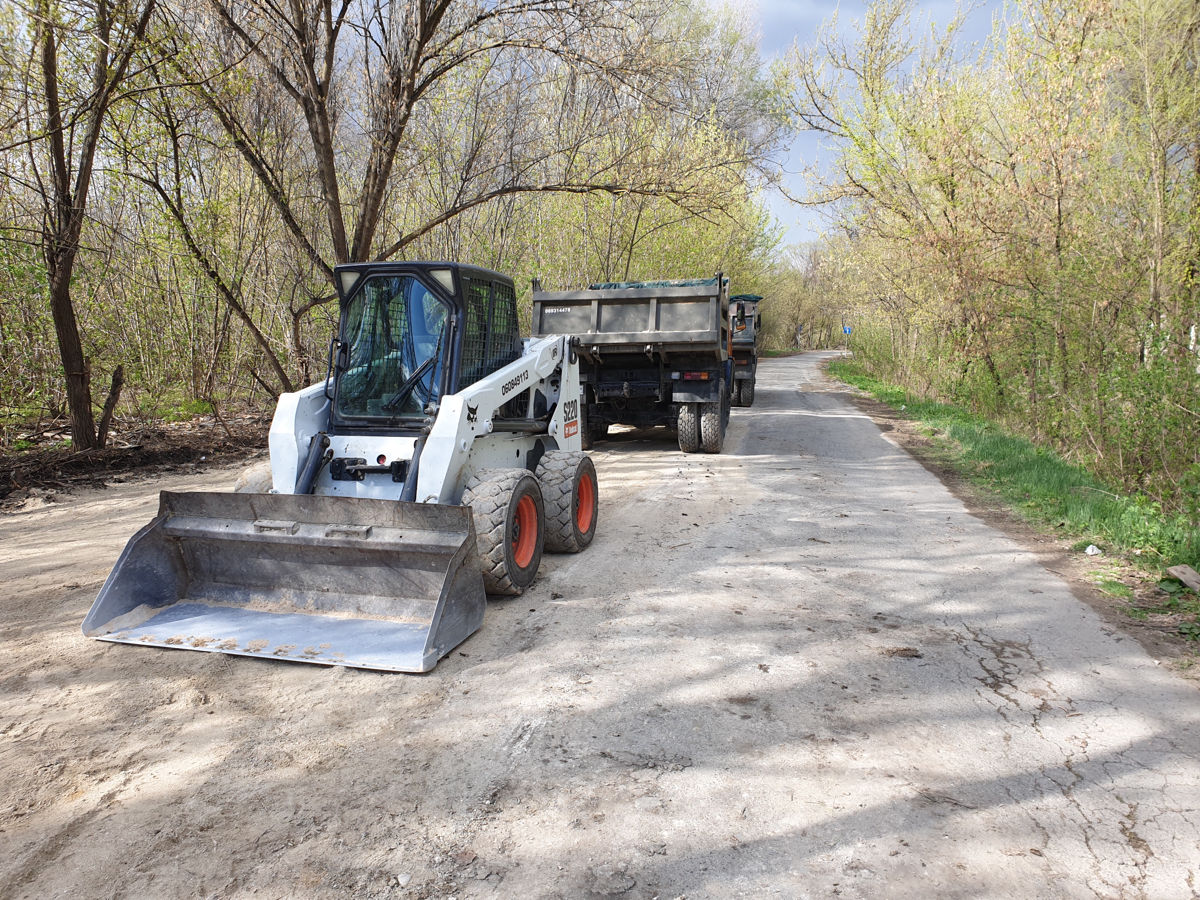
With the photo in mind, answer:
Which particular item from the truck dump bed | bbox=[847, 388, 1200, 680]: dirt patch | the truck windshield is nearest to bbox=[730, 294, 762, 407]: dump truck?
the truck dump bed

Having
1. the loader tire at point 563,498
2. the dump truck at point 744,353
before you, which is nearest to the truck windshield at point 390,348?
the loader tire at point 563,498

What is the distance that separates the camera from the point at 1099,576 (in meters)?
5.36

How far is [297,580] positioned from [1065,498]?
6.70m

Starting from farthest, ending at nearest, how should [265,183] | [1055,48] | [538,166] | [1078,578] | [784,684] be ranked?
[538,166] < [1055,48] < [265,183] < [1078,578] < [784,684]

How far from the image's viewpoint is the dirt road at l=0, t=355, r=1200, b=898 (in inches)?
95.0

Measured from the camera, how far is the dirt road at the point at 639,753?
7.92ft

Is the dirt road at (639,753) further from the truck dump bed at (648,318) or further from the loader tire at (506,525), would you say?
the truck dump bed at (648,318)

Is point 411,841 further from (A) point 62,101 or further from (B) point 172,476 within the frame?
(A) point 62,101

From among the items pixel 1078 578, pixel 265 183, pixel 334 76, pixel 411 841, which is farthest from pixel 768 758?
pixel 334 76

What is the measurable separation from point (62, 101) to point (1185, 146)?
37.2ft

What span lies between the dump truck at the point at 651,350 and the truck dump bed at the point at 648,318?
0.04 feet

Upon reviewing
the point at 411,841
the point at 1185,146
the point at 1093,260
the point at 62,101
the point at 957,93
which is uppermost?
the point at 957,93

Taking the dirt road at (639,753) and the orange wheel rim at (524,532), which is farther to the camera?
the orange wheel rim at (524,532)

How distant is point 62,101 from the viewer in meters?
7.80
